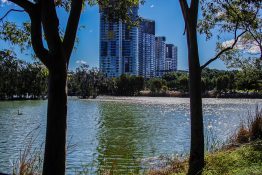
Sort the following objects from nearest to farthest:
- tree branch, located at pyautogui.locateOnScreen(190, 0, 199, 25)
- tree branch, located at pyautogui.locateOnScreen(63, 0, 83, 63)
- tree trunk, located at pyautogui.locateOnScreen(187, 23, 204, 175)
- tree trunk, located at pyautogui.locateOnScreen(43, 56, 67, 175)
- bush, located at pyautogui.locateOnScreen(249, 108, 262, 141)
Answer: tree trunk, located at pyautogui.locateOnScreen(43, 56, 67, 175)
tree branch, located at pyautogui.locateOnScreen(63, 0, 83, 63)
tree trunk, located at pyautogui.locateOnScreen(187, 23, 204, 175)
tree branch, located at pyautogui.locateOnScreen(190, 0, 199, 25)
bush, located at pyautogui.locateOnScreen(249, 108, 262, 141)

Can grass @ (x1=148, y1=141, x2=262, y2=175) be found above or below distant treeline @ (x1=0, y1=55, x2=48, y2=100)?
below

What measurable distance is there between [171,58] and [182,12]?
191 meters

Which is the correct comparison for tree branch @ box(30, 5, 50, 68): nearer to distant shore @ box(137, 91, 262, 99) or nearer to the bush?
the bush

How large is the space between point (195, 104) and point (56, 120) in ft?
13.4

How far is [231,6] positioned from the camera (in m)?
11.4

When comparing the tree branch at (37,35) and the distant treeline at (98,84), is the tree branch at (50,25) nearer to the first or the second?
the tree branch at (37,35)

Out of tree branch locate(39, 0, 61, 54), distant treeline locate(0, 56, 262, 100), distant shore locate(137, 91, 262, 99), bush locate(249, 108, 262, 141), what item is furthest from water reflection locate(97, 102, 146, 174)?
distant shore locate(137, 91, 262, 99)

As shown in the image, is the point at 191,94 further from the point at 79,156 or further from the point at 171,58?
Result: the point at 171,58

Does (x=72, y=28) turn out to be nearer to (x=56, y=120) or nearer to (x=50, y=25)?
(x=50, y=25)

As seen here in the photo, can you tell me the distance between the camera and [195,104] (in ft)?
30.7

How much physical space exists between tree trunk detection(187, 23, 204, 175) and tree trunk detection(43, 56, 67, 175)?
3980 millimetres

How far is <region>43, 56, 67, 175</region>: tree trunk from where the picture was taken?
6.05m

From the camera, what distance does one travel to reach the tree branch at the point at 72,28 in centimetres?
637

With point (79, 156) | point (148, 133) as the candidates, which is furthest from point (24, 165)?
point (148, 133)
